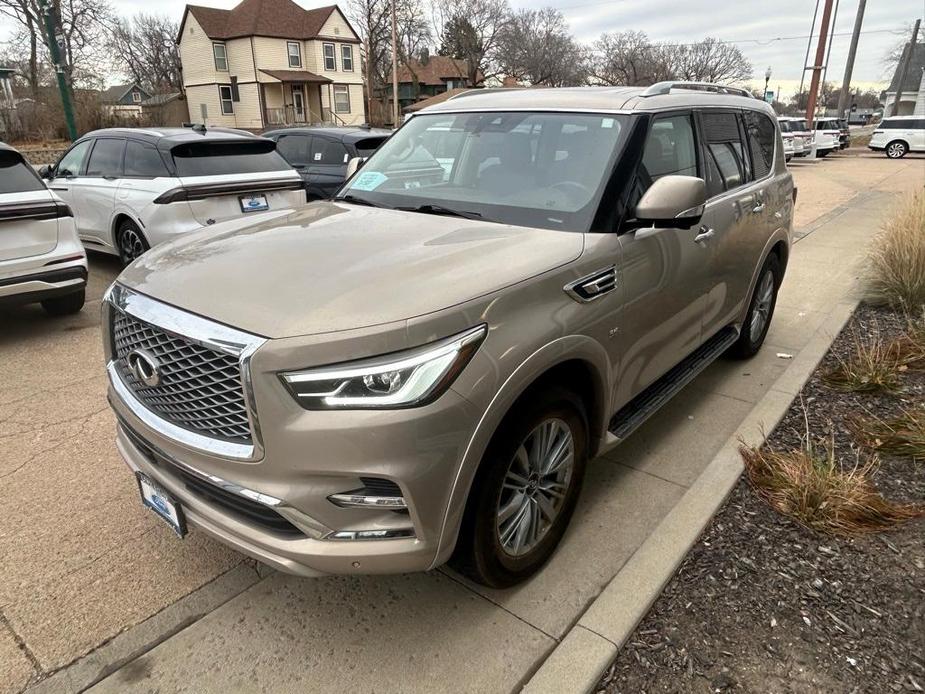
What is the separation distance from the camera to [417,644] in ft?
7.84

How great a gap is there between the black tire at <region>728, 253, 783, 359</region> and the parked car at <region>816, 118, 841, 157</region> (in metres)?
27.7

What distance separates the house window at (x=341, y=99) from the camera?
152 feet

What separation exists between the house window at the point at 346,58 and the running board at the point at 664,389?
47278mm

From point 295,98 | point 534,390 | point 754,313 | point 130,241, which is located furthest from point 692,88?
point 295,98

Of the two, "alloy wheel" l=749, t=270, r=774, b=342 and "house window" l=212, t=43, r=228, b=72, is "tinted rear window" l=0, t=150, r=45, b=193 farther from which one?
"house window" l=212, t=43, r=228, b=72

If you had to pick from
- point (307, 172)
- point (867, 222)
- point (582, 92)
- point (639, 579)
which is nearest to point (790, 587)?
point (639, 579)

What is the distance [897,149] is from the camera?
28.1 metres

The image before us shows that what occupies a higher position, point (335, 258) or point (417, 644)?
point (335, 258)

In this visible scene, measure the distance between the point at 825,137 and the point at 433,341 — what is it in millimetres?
32613

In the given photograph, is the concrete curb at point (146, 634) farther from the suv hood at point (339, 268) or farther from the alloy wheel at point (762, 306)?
the alloy wheel at point (762, 306)

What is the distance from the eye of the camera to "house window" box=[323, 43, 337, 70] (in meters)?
44.7

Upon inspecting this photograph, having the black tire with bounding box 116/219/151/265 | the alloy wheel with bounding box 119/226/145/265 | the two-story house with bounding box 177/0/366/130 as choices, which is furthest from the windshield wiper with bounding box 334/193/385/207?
the two-story house with bounding box 177/0/366/130

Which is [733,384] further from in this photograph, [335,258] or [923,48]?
[923,48]

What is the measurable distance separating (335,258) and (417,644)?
1479 mm
